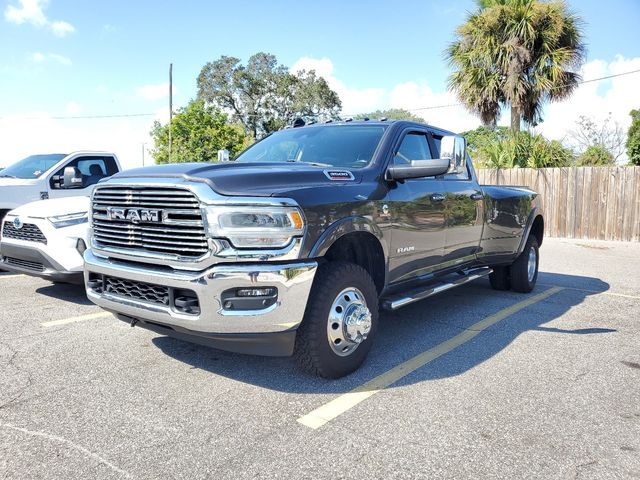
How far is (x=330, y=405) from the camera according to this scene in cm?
320

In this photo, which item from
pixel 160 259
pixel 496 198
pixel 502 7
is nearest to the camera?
pixel 160 259

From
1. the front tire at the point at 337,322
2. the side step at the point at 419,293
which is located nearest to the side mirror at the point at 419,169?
the front tire at the point at 337,322

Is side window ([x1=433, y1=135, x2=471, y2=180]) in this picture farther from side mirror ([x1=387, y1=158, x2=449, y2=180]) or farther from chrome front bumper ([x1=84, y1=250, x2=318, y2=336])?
chrome front bumper ([x1=84, y1=250, x2=318, y2=336])

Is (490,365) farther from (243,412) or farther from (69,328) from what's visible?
(69,328)

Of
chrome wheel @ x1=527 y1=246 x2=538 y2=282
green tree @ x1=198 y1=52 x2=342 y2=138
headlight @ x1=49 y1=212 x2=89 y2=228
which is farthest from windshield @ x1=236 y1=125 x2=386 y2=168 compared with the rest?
green tree @ x1=198 y1=52 x2=342 y2=138

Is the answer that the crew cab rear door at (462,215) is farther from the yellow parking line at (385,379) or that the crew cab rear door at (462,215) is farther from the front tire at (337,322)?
the front tire at (337,322)

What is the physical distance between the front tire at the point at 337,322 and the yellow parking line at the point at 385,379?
0.22 meters

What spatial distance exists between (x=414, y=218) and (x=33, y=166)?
278 inches

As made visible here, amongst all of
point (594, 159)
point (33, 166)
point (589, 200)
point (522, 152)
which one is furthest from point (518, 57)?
point (33, 166)

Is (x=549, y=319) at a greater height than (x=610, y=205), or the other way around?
(x=610, y=205)

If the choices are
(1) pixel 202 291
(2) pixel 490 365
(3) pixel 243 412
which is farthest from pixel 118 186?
(2) pixel 490 365

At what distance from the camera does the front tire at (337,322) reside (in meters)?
3.28

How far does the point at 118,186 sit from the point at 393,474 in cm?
251

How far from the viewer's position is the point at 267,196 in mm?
3098
